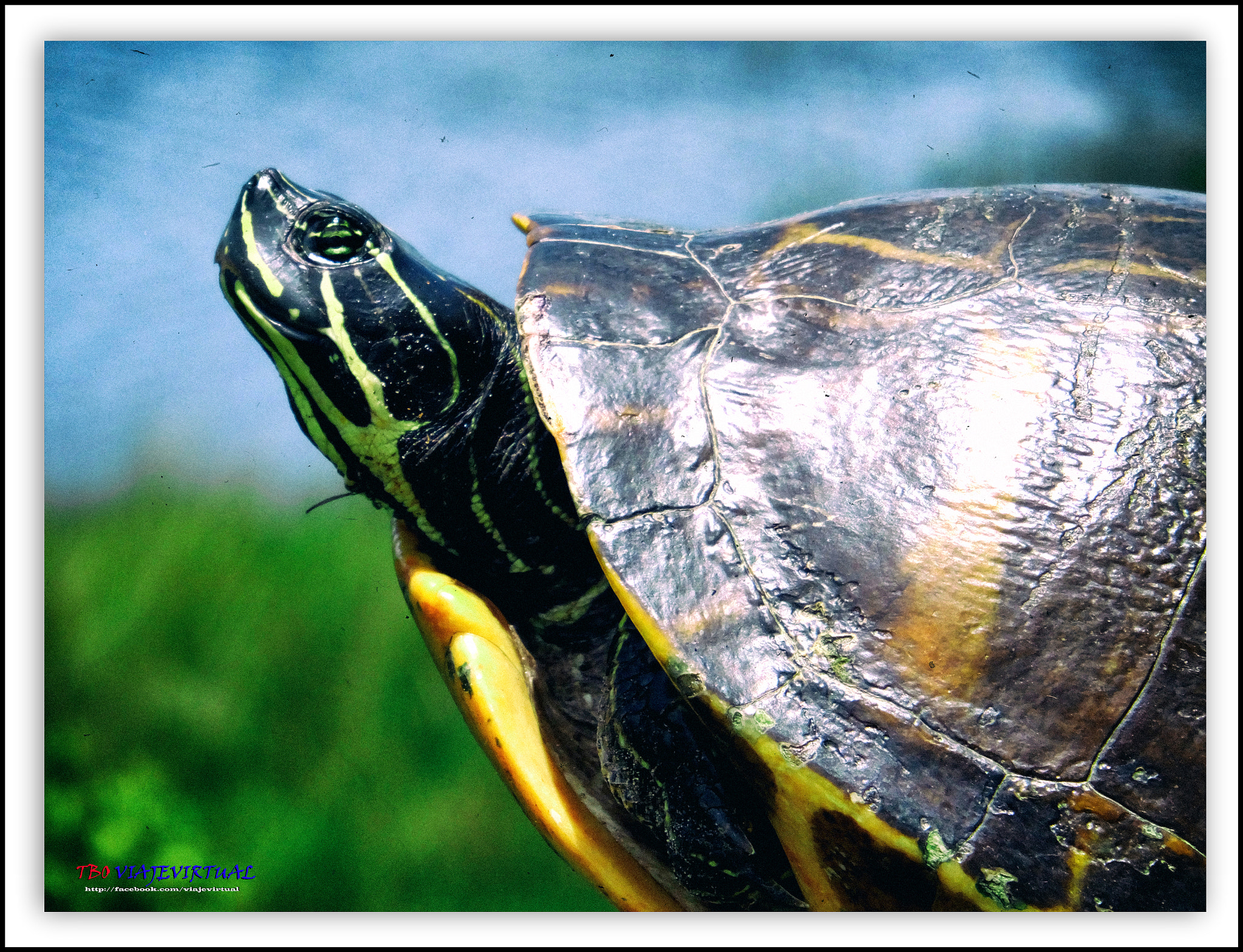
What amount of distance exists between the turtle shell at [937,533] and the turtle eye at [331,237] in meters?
0.35

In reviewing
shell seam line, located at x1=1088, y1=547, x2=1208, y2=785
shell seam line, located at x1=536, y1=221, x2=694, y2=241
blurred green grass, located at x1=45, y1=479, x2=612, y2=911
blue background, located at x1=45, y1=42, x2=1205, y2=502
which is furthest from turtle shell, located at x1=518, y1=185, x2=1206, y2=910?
blurred green grass, located at x1=45, y1=479, x2=612, y2=911

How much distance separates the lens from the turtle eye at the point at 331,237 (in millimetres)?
1307

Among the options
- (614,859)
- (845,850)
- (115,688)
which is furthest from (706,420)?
(115,688)

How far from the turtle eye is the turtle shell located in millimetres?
348

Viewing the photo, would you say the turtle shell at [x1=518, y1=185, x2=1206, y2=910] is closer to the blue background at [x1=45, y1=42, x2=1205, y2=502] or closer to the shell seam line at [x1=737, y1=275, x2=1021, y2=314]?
the shell seam line at [x1=737, y1=275, x2=1021, y2=314]

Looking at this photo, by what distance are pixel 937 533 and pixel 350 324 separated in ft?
3.14

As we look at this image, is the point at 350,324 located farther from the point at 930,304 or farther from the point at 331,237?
the point at 930,304

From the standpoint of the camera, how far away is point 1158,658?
0.88 m

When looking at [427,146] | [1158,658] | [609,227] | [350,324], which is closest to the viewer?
[1158,658]

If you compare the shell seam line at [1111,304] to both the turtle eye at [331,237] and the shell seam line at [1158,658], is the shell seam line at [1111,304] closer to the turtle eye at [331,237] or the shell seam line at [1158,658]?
the shell seam line at [1158,658]

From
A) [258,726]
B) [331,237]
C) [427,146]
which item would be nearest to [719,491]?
[331,237]

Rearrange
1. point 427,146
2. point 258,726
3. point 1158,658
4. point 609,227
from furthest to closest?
point 258,726 → point 427,146 → point 609,227 → point 1158,658

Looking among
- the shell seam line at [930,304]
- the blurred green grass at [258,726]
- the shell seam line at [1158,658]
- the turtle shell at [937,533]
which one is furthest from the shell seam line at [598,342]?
the blurred green grass at [258,726]

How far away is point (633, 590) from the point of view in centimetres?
93
